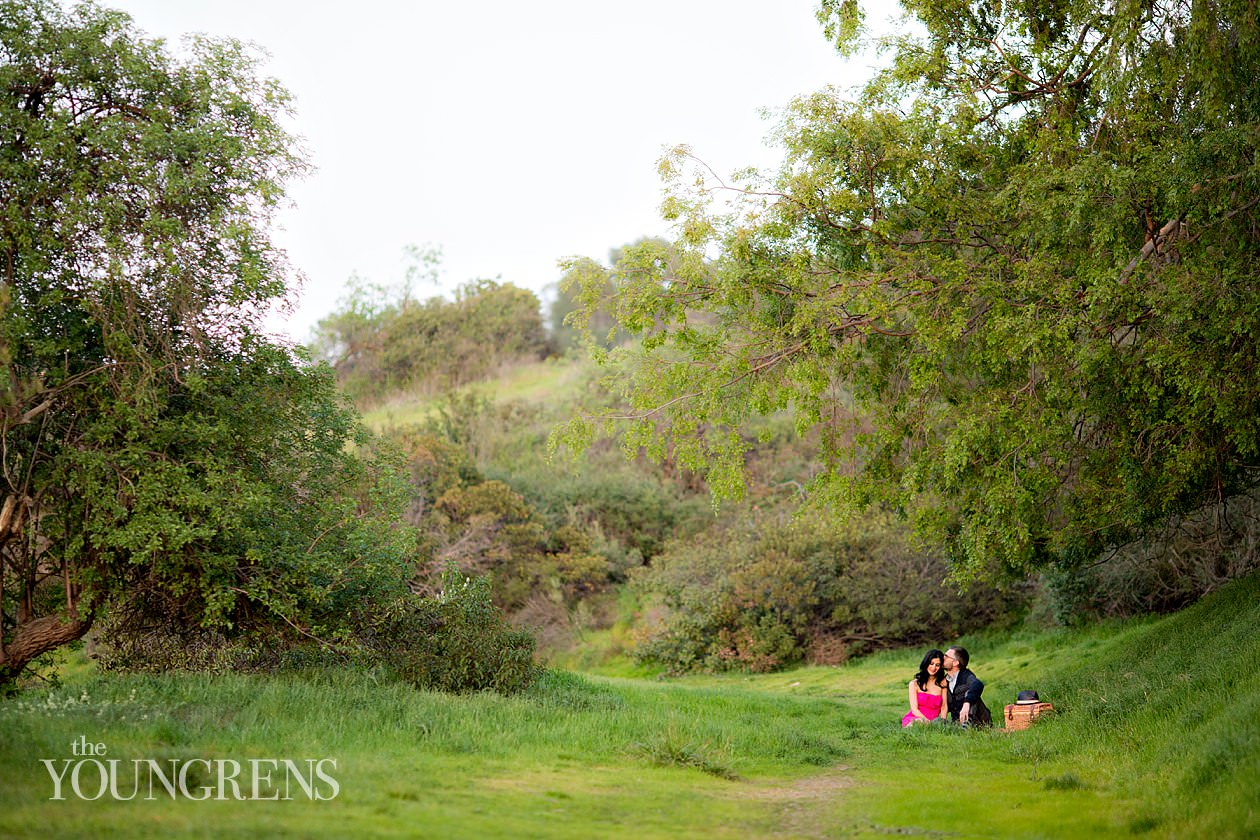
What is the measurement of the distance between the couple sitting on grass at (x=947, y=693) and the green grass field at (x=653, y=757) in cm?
47

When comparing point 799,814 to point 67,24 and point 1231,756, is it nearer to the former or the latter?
point 1231,756

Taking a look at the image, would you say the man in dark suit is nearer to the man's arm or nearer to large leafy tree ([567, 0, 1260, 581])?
the man's arm

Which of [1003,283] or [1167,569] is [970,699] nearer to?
[1003,283]

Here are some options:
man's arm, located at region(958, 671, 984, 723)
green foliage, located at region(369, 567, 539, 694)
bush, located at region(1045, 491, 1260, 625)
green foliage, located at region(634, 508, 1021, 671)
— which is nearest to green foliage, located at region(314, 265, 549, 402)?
green foliage, located at region(634, 508, 1021, 671)

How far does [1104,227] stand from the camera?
10.3m

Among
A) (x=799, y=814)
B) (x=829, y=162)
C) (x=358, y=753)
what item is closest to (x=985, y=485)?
(x=829, y=162)

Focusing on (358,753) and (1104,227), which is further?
(1104,227)

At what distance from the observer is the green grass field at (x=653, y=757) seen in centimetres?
634

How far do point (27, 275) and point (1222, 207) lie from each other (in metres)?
11.6

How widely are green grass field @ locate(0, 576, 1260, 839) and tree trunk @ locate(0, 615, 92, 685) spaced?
1.95 feet

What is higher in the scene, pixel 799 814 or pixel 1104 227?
pixel 1104 227

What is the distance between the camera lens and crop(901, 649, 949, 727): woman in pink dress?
13188 mm

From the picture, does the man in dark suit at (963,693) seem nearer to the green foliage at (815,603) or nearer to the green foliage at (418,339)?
the green foliage at (815,603)

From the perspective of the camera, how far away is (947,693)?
13.2 m
